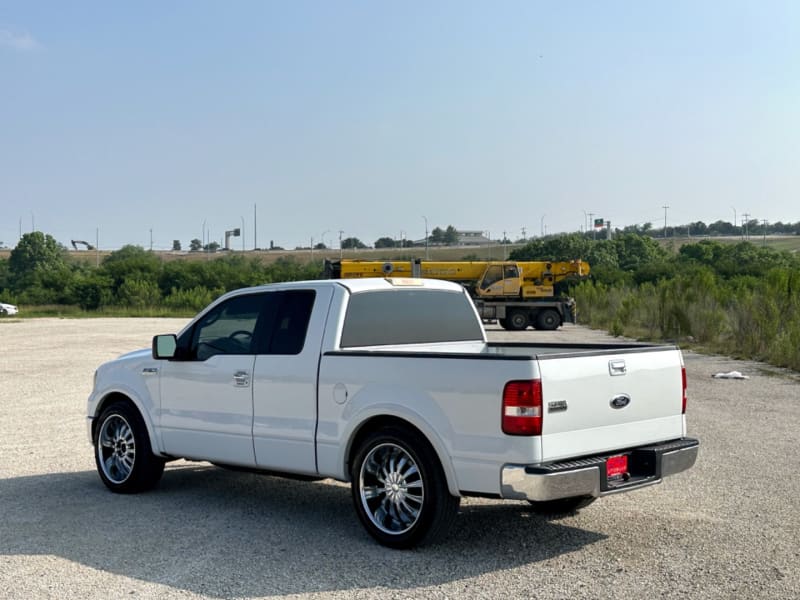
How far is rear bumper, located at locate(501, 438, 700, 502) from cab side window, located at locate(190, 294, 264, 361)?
2915mm

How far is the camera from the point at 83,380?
821 inches

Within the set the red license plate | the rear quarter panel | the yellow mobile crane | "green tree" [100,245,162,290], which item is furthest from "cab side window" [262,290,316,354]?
"green tree" [100,245,162,290]

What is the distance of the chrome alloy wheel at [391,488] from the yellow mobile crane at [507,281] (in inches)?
1635

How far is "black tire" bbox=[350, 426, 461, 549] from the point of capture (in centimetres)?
698

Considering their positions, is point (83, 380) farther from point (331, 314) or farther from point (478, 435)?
point (478, 435)

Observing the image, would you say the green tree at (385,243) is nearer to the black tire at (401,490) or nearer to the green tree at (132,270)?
the green tree at (132,270)

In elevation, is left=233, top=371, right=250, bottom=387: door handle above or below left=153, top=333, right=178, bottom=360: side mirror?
below

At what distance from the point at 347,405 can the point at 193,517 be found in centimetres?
186

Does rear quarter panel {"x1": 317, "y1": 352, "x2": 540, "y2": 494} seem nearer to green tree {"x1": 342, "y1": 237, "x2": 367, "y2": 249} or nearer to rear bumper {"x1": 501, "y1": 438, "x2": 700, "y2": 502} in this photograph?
rear bumper {"x1": 501, "y1": 438, "x2": 700, "y2": 502}

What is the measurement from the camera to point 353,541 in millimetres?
7527

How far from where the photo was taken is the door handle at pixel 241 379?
27.7ft

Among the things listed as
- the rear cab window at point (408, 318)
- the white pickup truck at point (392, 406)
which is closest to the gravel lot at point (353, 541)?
the white pickup truck at point (392, 406)

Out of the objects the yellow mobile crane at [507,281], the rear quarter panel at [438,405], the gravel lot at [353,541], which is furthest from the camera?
the yellow mobile crane at [507,281]

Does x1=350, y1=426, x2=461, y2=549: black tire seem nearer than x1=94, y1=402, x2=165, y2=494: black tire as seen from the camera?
Yes
